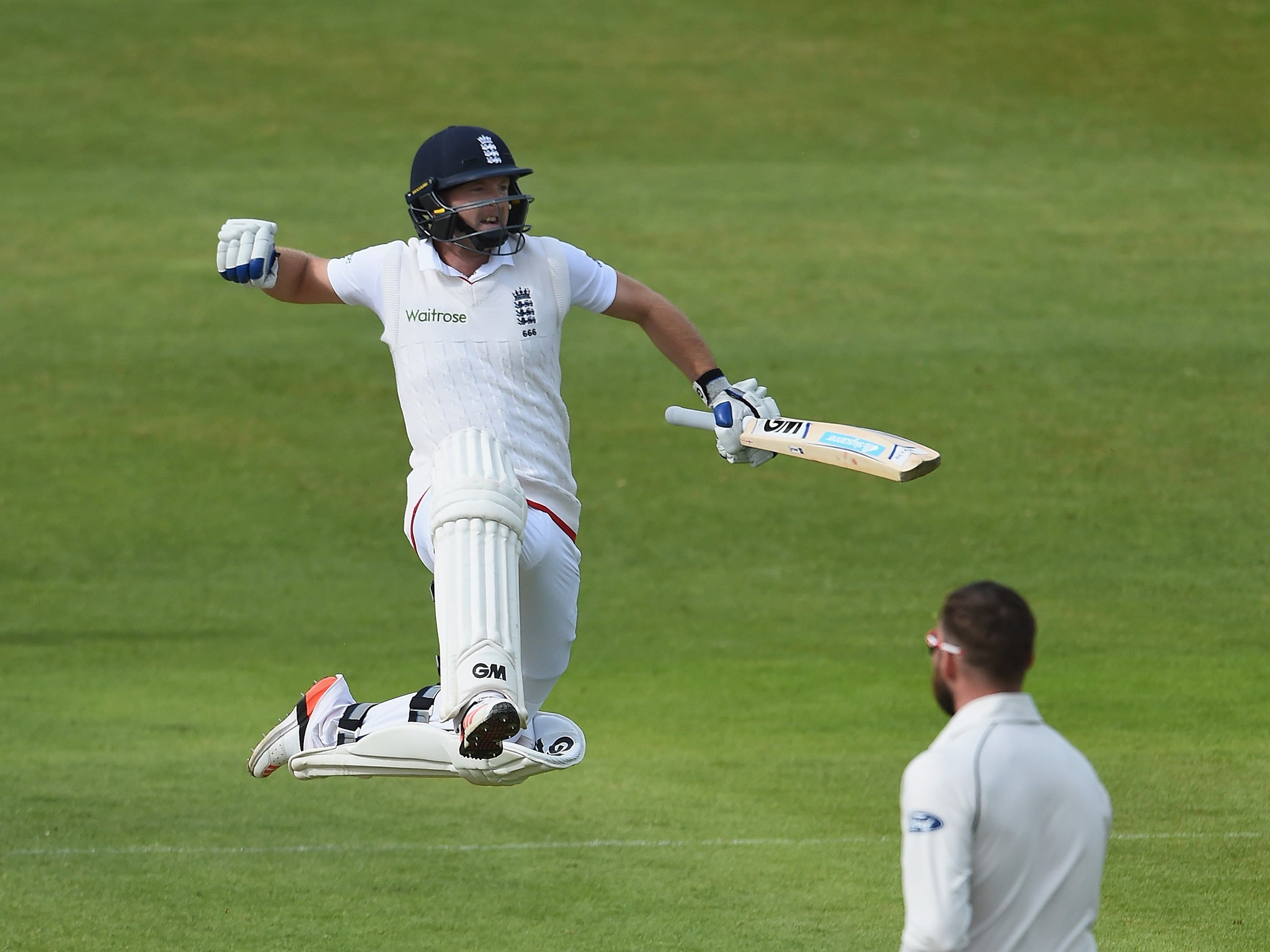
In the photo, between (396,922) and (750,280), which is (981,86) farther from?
(396,922)

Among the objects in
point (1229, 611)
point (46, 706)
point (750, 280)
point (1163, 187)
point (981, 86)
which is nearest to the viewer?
point (46, 706)

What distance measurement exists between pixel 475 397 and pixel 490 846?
2372 millimetres

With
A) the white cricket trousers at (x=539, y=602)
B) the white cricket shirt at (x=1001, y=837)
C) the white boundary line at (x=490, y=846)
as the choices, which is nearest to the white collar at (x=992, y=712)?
the white cricket shirt at (x=1001, y=837)

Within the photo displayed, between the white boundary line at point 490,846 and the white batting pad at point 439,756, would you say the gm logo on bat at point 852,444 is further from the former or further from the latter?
the white boundary line at point 490,846

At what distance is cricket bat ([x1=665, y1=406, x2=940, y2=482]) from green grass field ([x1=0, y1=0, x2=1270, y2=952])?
1678 millimetres

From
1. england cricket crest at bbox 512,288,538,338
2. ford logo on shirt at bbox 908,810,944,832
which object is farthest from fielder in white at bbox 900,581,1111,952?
england cricket crest at bbox 512,288,538,338

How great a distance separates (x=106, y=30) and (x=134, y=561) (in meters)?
11.7

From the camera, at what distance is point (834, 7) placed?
22562 millimetres

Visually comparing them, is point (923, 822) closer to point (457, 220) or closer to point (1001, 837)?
point (1001, 837)

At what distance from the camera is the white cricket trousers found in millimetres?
5262

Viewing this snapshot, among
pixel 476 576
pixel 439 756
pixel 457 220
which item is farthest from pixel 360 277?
pixel 439 756

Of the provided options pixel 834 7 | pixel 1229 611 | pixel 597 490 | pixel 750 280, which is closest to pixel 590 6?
pixel 834 7

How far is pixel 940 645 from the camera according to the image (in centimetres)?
337

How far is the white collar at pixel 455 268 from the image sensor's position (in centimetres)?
545
